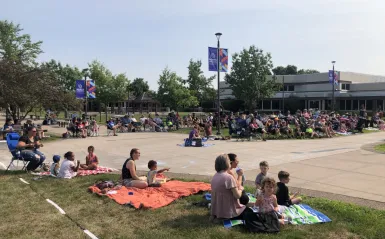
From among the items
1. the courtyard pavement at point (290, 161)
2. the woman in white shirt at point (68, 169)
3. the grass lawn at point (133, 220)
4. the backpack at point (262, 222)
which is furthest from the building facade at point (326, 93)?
the backpack at point (262, 222)

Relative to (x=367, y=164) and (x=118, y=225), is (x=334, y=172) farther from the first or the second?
(x=118, y=225)

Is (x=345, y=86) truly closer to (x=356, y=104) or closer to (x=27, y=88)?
(x=356, y=104)

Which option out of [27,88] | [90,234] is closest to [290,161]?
[90,234]

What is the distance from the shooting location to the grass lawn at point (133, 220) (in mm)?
4836

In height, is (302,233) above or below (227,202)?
below

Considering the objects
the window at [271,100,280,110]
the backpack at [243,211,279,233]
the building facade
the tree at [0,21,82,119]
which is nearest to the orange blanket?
the backpack at [243,211,279,233]

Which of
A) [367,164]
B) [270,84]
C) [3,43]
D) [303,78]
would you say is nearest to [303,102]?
[303,78]

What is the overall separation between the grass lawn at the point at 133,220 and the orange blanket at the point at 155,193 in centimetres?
16

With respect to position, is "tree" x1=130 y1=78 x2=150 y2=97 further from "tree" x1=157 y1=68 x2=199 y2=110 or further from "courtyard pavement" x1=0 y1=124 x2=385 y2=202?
"courtyard pavement" x1=0 y1=124 x2=385 y2=202

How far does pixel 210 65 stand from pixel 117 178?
12584mm

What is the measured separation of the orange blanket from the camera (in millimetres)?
6336

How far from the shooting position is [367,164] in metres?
10.2

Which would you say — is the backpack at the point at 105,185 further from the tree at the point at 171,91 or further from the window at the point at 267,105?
the window at the point at 267,105

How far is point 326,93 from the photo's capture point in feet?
182
